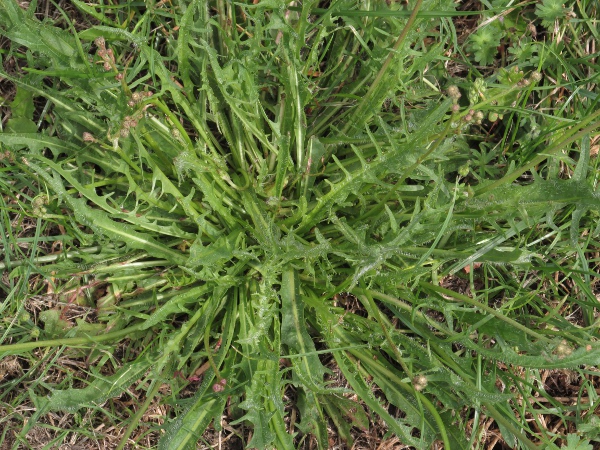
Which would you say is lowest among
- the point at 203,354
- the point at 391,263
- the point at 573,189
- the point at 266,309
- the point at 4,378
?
the point at 4,378

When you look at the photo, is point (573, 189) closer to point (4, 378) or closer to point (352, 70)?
point (352, 70)

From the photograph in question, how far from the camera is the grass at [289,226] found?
1497mm

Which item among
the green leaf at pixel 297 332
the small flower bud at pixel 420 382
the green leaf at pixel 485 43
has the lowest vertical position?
the green leaf at pixel 297 332

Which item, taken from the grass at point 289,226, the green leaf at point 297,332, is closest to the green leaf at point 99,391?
the grass at point 289,226

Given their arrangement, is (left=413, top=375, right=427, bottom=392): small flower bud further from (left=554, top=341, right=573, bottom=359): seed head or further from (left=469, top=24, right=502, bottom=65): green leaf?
(left=469, top=24, right=502, bottom=65): green leaf

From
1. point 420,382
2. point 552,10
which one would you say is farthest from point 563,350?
point 552,10

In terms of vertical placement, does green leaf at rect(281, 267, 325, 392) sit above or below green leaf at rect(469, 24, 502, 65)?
below

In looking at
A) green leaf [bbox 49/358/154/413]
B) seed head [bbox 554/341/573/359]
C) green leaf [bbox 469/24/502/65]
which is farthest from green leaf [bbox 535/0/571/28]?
green leaf [bbox 49/358/154/413]

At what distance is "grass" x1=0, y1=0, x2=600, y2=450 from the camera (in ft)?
4.91

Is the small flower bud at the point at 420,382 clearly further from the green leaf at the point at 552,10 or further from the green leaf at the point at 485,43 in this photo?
the green leaf at the point at 552,10

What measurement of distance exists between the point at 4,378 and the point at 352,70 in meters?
1.64

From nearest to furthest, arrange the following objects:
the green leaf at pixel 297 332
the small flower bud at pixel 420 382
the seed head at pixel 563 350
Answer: the seed head at pixel 563 350, the small flower bud at pixel 420 382, the green leaf at pixel 297 332

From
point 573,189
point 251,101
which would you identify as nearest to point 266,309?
point 251,101

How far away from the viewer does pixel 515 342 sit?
1445 millimetres
